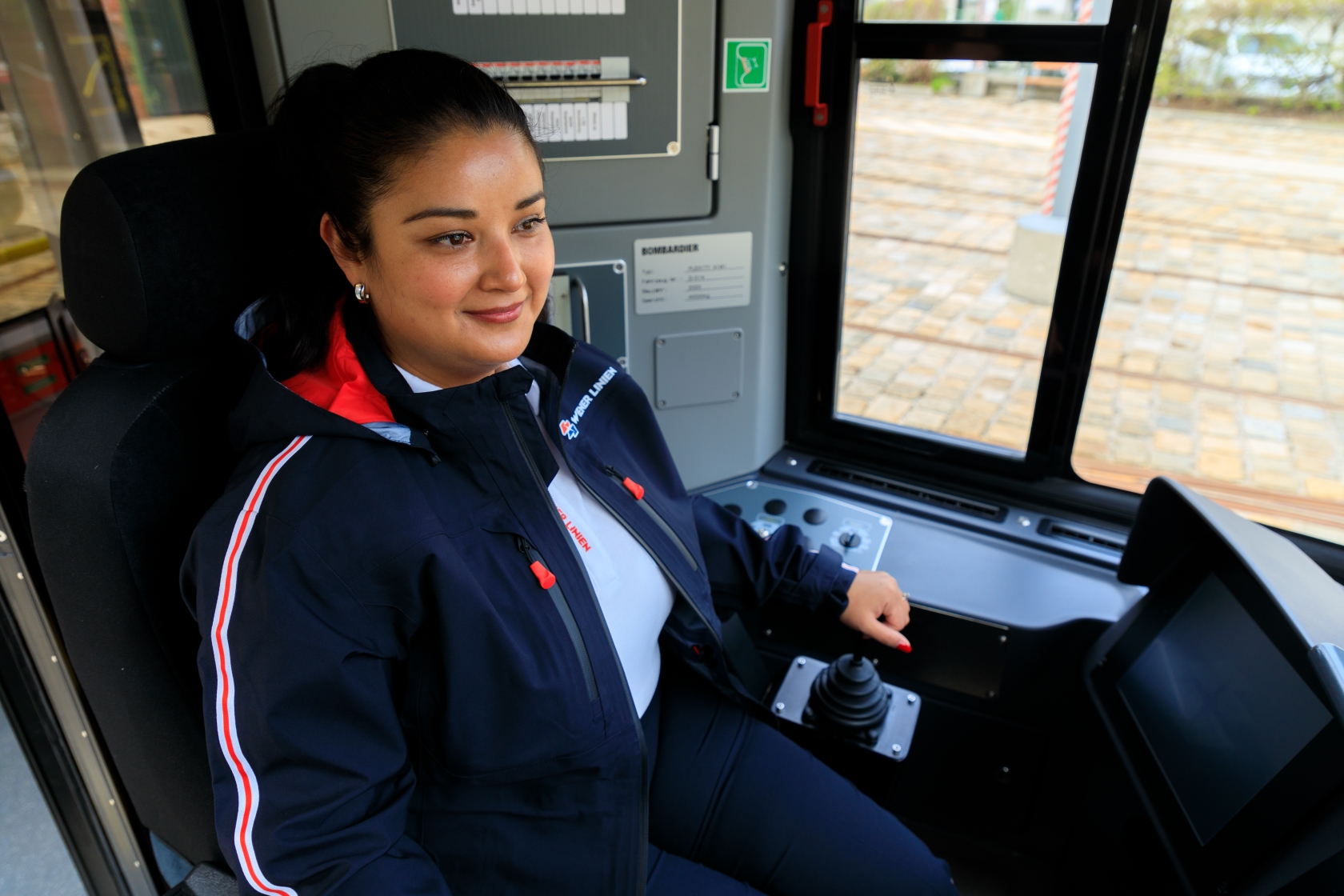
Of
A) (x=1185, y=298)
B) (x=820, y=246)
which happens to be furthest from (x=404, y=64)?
(x=1185, y=298)

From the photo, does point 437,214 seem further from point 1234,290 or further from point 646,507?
point 1234,290

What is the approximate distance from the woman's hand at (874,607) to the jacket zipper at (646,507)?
349 mm

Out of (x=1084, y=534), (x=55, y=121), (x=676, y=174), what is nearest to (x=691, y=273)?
(x=676, y=174)

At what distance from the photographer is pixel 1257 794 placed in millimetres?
1300

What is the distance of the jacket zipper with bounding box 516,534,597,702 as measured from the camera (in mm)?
1187

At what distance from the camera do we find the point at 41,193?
59.1 inches

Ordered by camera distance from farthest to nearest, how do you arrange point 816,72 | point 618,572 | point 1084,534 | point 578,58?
1. point 1084,534
2. point 816,72
3. point 578,58
4. point 618,572

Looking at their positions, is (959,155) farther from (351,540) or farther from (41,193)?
(41,193)

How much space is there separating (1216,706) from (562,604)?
1070mm

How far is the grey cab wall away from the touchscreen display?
3.67ft

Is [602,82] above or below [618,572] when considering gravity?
above

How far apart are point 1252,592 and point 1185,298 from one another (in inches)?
36.2

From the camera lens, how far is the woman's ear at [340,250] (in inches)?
47.0

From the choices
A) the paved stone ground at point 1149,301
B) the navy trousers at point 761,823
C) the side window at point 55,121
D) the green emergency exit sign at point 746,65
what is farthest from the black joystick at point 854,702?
the side window at point 55,121
